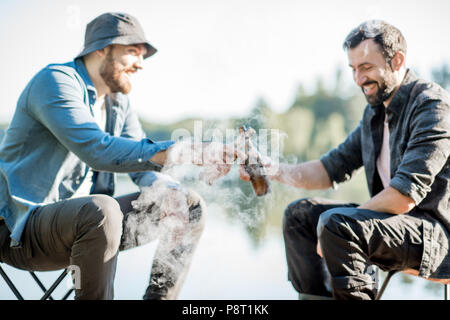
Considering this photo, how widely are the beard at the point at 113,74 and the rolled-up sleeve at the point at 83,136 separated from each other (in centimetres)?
30

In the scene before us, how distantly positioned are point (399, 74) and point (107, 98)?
134cm

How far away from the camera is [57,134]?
1639mm

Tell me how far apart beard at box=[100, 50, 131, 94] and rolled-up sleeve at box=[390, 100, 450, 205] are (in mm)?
1222

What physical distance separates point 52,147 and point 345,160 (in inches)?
55.2

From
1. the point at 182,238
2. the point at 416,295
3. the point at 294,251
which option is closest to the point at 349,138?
the point at 294,251

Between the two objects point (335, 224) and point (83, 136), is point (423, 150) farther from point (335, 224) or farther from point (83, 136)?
point (83, 136)

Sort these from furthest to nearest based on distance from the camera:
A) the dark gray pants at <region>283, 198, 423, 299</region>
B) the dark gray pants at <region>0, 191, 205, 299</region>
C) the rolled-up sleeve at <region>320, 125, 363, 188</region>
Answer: the rolled-up sleeve at <region>320, 125, 363, 188</region>
the dark gray pants at <region>283, 198, 423, 299</region>
the dark gray pants at <region>0, 191, 205, 299</region>

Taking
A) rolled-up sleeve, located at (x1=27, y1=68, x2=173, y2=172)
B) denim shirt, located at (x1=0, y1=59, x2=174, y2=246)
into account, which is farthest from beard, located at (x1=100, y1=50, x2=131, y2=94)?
rolled-up sleeve, located at (x1=27, y1=68, x2=173, y2=172)

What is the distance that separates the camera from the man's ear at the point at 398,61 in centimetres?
192

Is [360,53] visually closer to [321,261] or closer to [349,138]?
[349,138]

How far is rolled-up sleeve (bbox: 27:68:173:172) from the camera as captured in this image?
161 cm

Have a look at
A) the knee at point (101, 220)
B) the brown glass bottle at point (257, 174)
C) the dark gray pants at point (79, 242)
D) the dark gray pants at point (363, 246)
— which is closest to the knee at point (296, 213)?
the brown glass bottle at point (257, 174)

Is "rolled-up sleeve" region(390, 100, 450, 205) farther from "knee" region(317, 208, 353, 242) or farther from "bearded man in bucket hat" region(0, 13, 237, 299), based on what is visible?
"bearded man in bucket hat" region(0, 13, 237, 299)

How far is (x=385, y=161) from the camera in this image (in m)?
2.02
